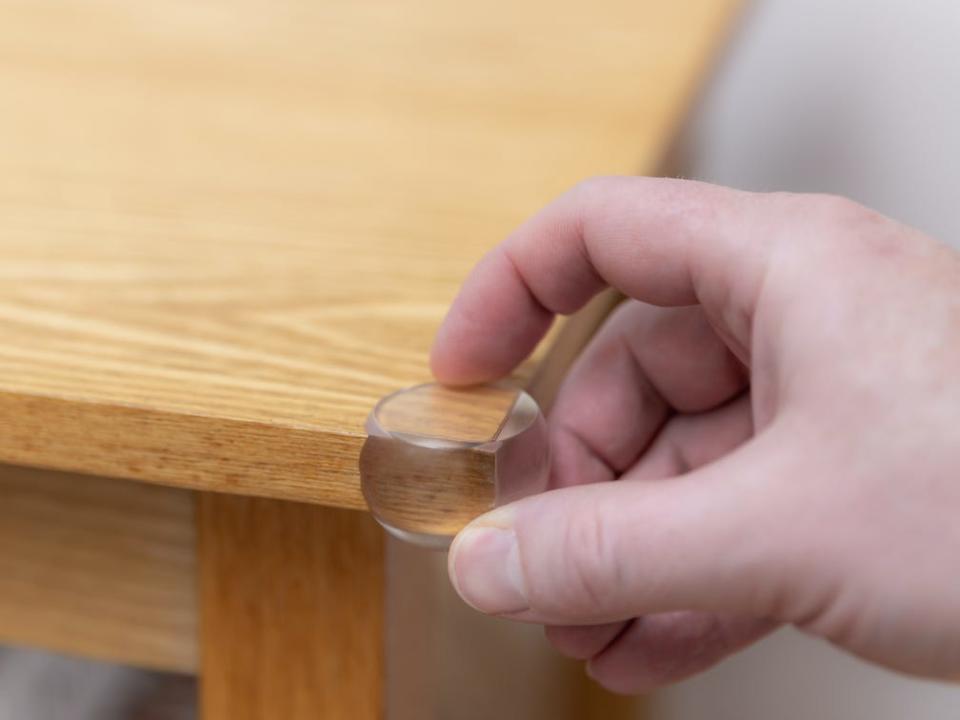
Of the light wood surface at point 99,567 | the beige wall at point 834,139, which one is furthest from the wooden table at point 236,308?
the beige wall at point 834,139

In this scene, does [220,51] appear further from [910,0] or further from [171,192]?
[910,0]

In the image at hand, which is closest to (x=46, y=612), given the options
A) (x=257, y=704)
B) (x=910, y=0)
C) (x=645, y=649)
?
(x=257, y=704)

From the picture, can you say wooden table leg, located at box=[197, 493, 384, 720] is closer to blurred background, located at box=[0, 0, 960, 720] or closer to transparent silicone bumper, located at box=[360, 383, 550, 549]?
transparent silicone bumper, located at box=[360, 383, 550, 549]

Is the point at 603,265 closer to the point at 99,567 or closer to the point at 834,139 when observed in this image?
the point at 99,567

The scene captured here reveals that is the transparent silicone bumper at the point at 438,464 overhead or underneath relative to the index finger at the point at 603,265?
underneath


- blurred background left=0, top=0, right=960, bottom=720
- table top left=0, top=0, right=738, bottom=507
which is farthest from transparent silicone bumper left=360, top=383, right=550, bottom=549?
blurred background left=0, top=0, right=960, bottom=720

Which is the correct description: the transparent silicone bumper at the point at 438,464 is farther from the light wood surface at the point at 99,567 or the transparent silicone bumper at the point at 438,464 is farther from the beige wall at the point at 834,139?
the beige wall at the point at 834,139
